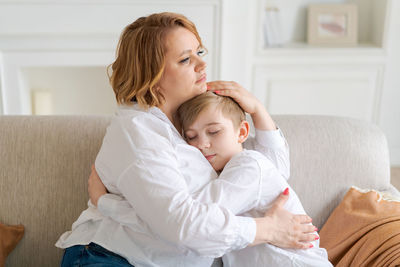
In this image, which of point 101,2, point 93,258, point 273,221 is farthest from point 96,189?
point 101,2

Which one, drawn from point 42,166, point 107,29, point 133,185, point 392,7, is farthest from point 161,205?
point 392,7

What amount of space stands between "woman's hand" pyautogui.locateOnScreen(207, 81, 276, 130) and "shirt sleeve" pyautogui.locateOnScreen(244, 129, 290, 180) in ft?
0.08

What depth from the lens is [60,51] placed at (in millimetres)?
2898

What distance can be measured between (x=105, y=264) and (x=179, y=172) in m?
0.33

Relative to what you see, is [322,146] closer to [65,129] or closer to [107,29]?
[65,129]

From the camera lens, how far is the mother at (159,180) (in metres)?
Result: 1.17

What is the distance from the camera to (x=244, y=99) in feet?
4.89

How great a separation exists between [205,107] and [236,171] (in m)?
0.22

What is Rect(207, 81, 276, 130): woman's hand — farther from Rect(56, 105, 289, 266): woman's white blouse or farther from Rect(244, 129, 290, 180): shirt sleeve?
Rect(56, 105, 289, 266): woman's white blouse

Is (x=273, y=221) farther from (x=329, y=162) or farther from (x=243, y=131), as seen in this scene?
(x=329, y=162)

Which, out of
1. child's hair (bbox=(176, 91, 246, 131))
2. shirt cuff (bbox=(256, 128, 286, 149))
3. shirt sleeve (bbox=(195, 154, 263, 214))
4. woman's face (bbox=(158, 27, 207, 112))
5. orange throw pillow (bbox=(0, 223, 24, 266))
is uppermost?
woman's face (bbox=(158, 27, 207, 112))

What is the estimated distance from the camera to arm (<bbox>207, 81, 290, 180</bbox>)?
149 cm

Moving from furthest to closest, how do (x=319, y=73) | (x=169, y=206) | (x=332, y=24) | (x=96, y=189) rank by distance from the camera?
(x=332, y=24) → (x=319, y=73) → (x=96, y=189) → (x=169, y=206)

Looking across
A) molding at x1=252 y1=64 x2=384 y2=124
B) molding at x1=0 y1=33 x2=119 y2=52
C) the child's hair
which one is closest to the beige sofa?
the child's hair
